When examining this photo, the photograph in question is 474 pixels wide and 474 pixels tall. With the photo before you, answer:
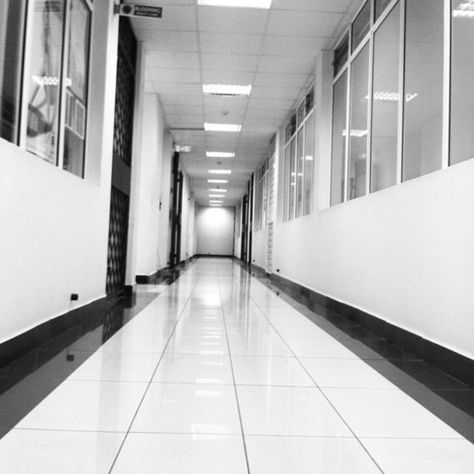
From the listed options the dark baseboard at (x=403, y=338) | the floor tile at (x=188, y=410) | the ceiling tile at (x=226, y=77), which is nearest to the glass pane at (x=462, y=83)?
the dark baseboard at (x=403, y=338)

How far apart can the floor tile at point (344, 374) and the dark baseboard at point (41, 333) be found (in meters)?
1.87

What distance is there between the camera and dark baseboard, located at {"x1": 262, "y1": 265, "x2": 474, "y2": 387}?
9.07ft

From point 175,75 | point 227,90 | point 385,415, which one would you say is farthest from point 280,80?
point 385,415

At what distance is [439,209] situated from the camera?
10.4 feet

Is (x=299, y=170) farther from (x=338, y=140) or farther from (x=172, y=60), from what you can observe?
Answer: (x=172, y=60)

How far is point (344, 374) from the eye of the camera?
286 centimetres

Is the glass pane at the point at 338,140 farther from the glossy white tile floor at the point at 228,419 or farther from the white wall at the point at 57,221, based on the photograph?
the glossy white tile floor at the point at 228,419

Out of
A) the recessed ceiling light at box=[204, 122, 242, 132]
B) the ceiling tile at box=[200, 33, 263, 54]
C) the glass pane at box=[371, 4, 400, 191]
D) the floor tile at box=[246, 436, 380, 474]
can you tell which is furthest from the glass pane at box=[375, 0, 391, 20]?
the recessed ceiling light at box=[204, 122, 242, 132]

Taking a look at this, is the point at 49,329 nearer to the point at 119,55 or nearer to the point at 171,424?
the point at 171,424

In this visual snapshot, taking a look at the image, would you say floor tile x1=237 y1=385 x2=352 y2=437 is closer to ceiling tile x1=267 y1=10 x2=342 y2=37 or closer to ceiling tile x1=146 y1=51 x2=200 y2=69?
ceiling tile x1=267 y1=10 x2=342 y2=37

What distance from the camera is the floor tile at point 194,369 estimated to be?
2.64 metres

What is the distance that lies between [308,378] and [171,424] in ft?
3.46

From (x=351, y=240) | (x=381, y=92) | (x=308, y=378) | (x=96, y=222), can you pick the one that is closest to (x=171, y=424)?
(x=308, y=378)

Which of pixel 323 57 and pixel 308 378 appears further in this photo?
pixel 323 57
